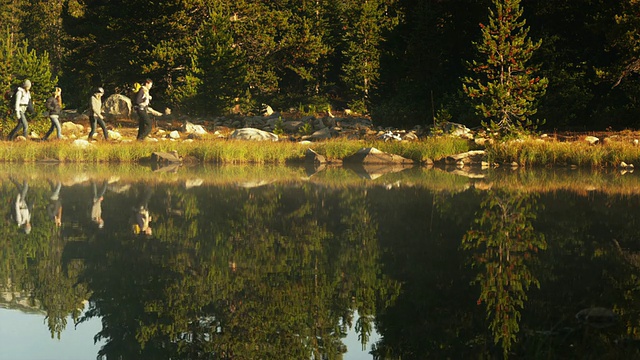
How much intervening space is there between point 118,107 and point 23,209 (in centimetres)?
3554

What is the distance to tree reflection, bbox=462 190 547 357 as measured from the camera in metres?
7.45

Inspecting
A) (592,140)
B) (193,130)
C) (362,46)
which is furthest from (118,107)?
(592,140)

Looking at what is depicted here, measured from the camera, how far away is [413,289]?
8.63 m

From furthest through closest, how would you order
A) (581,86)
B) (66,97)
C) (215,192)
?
(66,97) → (581,86) → (215,192)

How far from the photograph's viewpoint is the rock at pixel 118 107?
49.8 meters

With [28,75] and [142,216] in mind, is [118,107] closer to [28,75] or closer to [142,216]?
[28,75]

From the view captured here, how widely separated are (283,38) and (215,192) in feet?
114

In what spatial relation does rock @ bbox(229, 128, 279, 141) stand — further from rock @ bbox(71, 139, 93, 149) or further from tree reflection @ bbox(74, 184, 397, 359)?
tree reflection @ bbox(74, 184, 397, 359)

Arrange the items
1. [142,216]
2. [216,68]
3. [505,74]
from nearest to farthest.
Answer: [142,216] < [505,74] < [216,68]

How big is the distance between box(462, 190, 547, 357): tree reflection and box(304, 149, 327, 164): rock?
536 inches

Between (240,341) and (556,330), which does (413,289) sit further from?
(240,341)

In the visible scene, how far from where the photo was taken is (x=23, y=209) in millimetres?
15477

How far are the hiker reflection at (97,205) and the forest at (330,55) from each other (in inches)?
613

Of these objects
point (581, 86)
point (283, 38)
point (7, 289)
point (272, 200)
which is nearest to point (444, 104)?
point (581, 86)
